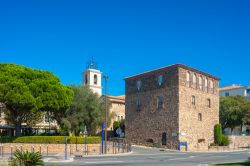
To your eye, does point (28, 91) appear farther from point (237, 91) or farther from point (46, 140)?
point (237, 91)

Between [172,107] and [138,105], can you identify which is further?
[138,105]

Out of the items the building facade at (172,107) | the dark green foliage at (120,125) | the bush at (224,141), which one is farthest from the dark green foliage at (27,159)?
the dark green foliage at (120,125)

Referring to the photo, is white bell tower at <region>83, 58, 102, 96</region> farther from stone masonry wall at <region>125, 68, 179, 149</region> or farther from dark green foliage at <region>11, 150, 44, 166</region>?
dark green foliage at <region>11, 150, 44, 166</region>

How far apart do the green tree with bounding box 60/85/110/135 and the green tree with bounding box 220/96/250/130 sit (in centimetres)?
2523

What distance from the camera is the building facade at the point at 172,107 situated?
48312 mm

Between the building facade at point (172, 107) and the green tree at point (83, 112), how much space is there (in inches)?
224

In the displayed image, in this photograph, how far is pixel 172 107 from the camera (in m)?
48.9

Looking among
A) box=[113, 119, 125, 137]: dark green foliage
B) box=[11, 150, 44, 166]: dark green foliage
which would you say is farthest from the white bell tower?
box=[11, 150, 44, 166]: dark green foliage

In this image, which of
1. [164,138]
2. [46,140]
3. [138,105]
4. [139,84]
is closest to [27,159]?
[46,140]

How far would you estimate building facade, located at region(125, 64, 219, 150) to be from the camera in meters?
48.3

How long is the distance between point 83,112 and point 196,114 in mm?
15969

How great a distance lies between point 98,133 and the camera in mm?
64000

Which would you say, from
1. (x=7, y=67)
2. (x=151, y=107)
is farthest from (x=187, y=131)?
(x=7, y=67)

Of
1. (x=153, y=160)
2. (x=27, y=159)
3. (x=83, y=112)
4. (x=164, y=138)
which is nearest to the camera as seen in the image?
(x=27, y=159)
